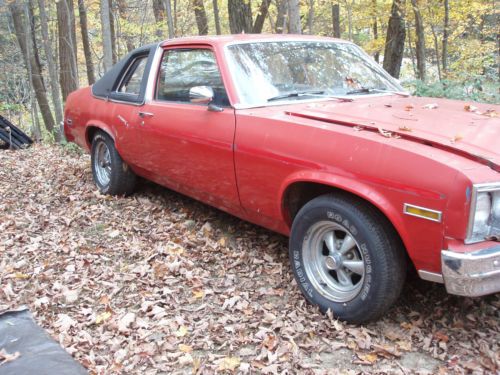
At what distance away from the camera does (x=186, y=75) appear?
4605mm

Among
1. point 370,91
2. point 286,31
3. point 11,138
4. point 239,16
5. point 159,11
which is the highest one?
point 159,11

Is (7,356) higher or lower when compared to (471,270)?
lower

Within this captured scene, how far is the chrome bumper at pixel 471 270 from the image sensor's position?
246 cm

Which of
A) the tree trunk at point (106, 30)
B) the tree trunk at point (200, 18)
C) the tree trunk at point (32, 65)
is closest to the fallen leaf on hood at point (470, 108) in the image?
the tree trunk at point (106, 30)

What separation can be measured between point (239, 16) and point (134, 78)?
6.17 m

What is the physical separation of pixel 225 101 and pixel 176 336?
182 cm

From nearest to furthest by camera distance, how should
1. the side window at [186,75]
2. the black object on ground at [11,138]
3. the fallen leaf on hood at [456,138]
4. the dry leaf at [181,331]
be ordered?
the fallen leaf on hood at [456,138] → the dry leaf at [181,331] → the side window at [186,75] → the black object on ground at [11,138]

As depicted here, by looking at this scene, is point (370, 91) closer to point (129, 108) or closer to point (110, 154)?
point (129, 108)

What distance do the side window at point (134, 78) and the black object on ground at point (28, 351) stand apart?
2772 mm

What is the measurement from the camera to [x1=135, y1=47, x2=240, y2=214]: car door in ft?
12.8

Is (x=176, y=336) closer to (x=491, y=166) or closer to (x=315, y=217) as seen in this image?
(x=315, y=217)

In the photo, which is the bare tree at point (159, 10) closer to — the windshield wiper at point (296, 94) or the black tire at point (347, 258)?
the windshield wiper at point (296, 94)

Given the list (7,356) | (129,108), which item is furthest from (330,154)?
(129,108)

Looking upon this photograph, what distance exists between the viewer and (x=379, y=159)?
2781 millimetres
